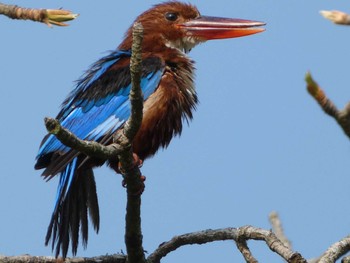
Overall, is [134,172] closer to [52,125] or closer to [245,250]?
[245,250]

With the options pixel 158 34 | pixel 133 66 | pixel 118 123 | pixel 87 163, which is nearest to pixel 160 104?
pixel 118 123

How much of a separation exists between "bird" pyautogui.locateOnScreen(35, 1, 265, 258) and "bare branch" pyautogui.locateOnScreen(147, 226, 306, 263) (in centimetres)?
79

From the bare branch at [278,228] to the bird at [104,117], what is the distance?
127cm

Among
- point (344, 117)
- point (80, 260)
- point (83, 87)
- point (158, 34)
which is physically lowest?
point (344, 117)

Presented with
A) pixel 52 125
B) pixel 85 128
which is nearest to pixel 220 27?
pixel 85 128

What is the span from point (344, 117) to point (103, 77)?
3689mm

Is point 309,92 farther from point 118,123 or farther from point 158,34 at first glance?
point 158,34

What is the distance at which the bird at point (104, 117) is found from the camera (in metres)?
4.82

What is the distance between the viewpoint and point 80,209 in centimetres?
500

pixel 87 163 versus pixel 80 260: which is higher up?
pixel 87 163

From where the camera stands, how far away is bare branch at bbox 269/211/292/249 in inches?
145

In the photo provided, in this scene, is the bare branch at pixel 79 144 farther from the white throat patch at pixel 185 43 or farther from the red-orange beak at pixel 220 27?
the red-orange beak at pixel 220 27

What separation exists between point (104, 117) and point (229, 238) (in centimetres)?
159

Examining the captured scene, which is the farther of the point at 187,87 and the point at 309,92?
the point at 187,87
